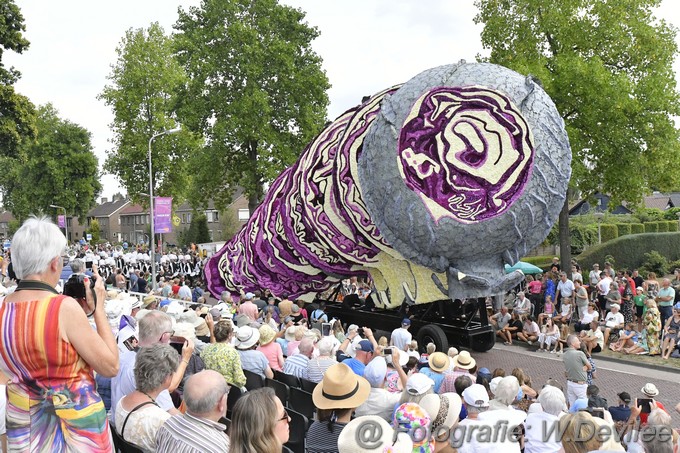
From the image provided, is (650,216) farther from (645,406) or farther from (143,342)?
(143,342)

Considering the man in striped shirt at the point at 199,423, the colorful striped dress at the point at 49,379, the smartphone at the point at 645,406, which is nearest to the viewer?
the colorful striped dress at the point at 49,379

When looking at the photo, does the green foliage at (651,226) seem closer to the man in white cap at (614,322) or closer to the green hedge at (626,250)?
the green hedge at (626,250)

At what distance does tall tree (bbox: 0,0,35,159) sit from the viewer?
21.0 metres

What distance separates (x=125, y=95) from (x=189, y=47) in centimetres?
1292

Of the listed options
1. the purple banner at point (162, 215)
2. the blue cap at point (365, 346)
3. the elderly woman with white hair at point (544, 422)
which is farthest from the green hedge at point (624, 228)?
the elderly woman with white hair at point (544, 422)

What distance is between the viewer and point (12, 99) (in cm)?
2170

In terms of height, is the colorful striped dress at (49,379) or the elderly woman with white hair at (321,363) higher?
the colorful striped dress at (49,379)

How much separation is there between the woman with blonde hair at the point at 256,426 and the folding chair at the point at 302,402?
2617mm

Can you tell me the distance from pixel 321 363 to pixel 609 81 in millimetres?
13615

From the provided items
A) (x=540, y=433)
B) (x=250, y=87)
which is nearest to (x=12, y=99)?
(x=250, y=87)

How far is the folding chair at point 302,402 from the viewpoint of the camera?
5500 millimetres

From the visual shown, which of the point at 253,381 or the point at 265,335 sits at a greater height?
the point at 265,335

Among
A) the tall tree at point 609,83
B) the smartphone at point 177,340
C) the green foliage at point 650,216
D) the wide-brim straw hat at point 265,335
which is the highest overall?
the tall tree at point 609,83

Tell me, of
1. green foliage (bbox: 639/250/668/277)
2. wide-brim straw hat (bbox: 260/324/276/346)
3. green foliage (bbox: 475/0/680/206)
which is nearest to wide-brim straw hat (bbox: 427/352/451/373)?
wide-brim straw hat (bbox: 260/324/276/346)
